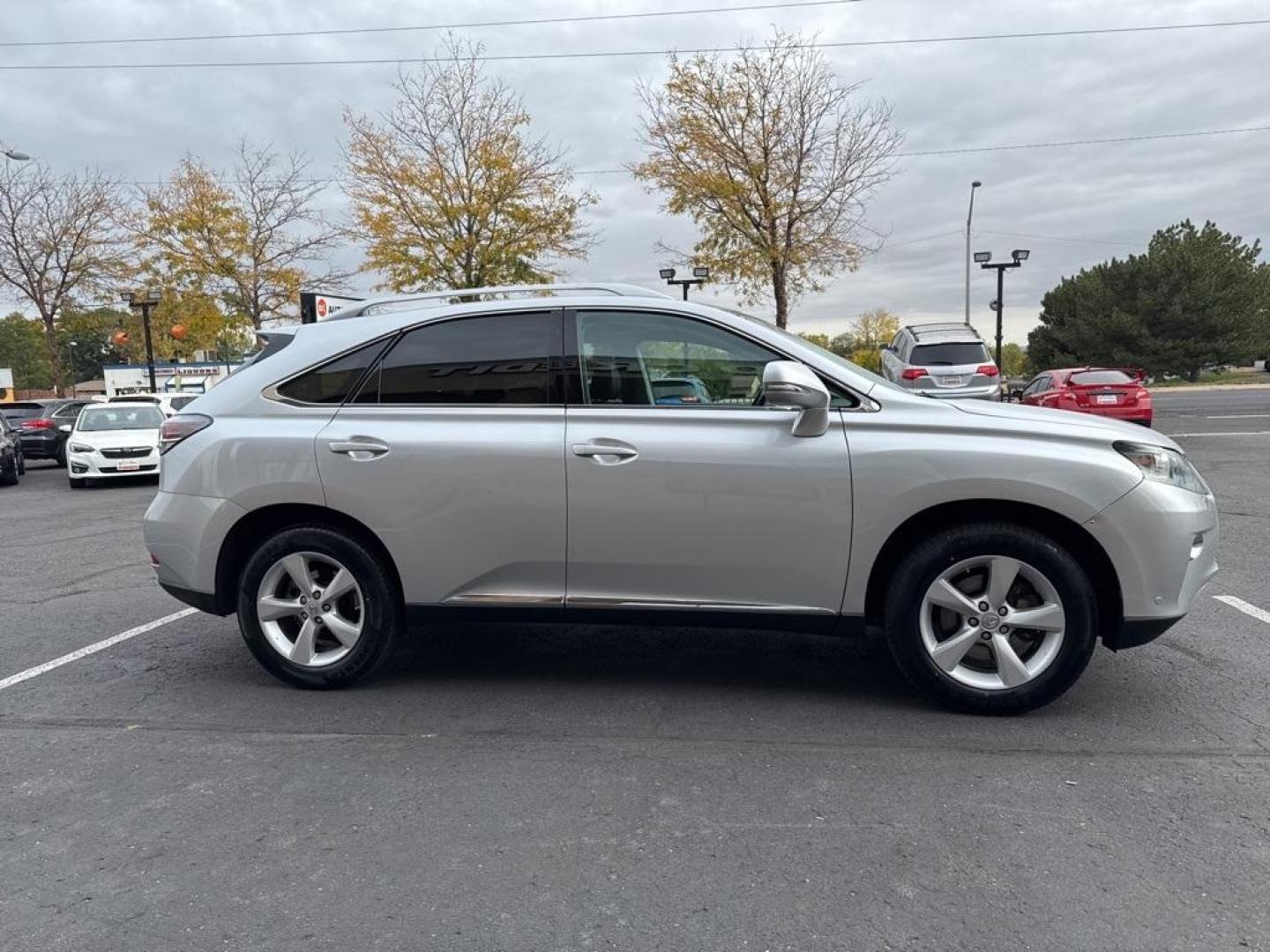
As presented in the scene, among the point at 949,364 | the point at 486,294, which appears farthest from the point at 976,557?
the point at 949,364

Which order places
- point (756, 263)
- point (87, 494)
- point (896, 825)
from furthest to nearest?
point (756, 263) < point (87, 494) < point (896, 825)

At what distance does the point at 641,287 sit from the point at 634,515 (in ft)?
3.86

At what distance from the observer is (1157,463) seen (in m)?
3.71

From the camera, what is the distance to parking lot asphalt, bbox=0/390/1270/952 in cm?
248

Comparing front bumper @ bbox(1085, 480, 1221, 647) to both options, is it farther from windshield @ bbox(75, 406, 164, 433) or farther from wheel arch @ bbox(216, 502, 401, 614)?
windshield @ bbox(75, 406, 164, 433)

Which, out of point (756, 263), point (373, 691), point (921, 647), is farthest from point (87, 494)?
point (756, 263)

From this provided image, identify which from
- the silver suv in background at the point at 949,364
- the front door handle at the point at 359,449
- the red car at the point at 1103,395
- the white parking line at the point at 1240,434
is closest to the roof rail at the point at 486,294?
A: the front door handle at the point at 359,449

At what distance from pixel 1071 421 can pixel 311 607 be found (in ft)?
11.6

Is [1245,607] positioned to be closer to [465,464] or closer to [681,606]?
[681,606]

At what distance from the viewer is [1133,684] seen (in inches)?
165

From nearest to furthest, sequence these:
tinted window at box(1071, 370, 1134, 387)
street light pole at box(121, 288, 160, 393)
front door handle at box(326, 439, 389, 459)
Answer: front door handle at box(326, 439, 389, 459)
tinted window at box(1071, 370, 1134, 387)
street light pole at box(121, 288, 160, 393)

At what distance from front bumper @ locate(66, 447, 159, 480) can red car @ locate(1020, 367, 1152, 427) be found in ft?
50.9

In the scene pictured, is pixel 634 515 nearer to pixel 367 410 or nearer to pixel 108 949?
pixel 367 410

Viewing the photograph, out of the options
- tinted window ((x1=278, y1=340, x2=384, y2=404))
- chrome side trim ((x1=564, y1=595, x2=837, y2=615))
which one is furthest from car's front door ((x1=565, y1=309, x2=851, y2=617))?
tinted window ((x1=278, y1=340, x2=384, y2=404))
